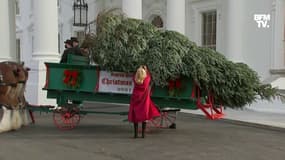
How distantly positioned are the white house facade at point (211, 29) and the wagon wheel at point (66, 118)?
11.6 ft

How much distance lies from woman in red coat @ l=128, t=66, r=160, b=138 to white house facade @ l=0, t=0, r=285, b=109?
618 centimetres

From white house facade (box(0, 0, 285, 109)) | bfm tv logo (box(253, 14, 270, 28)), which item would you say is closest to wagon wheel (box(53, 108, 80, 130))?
white house facade (box(0, 0, 285, 109))

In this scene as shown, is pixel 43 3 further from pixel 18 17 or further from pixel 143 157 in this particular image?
pixel 18 17

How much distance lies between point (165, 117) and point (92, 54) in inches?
92.4

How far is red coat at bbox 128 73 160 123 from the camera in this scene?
9047 mm

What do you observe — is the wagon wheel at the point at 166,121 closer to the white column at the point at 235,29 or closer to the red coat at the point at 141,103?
the red coat at the point at 141,103

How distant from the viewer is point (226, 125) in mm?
12000

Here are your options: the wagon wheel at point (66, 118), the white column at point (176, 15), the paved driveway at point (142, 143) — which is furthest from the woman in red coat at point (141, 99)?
the white column at point (176, 15)

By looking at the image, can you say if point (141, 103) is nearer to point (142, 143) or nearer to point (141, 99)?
point (141, 99)

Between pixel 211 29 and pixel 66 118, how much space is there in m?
10.4

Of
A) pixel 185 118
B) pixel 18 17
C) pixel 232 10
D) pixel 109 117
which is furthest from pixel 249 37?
pixel 18 17

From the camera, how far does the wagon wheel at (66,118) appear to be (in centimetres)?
1019

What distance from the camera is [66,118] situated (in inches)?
412

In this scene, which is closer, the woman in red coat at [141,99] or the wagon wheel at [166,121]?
the woman in red coat at [141,99]
